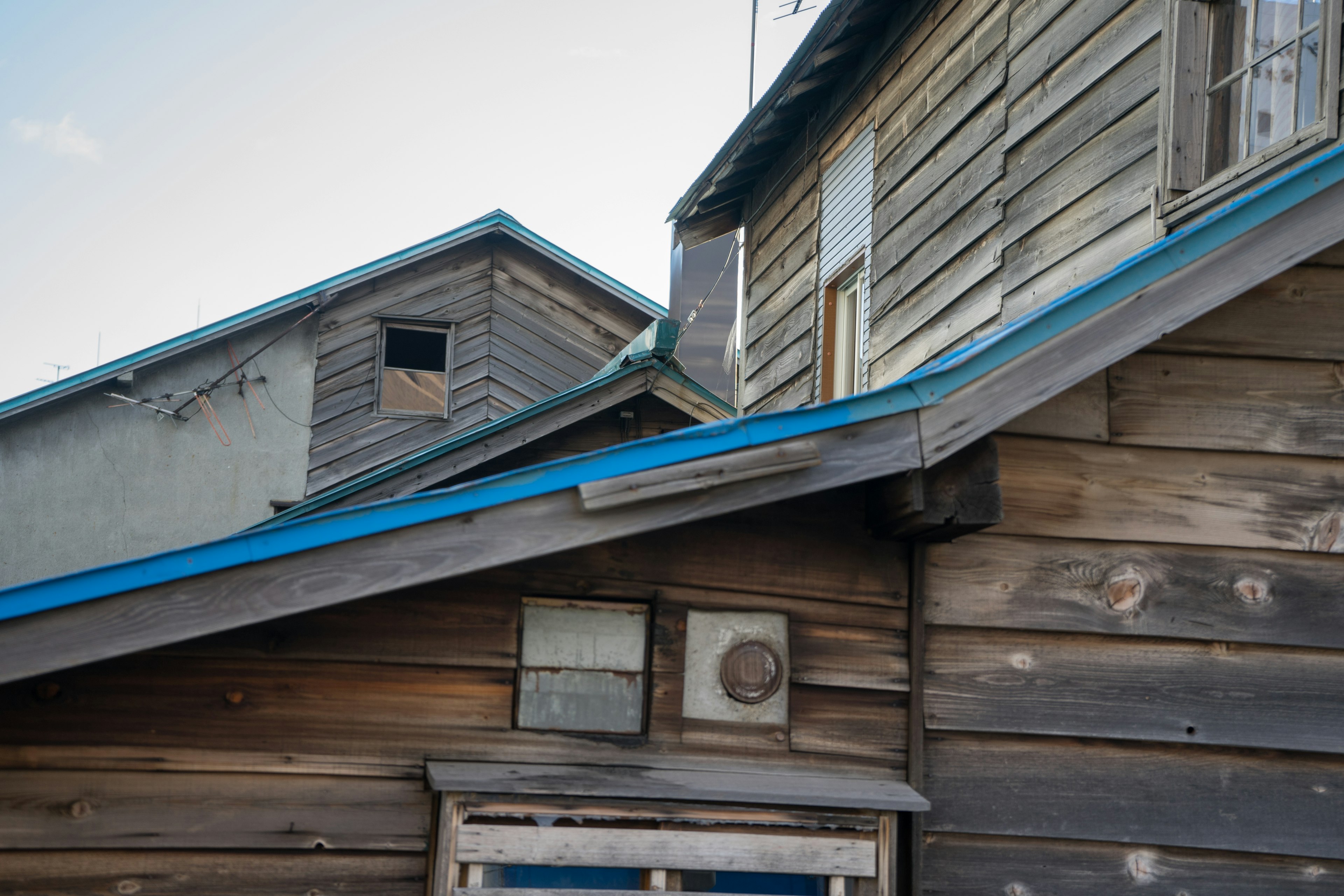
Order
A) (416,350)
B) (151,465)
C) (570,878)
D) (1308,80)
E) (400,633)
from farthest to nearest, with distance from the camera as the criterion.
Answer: (416,350), (151,465), (570,878), (1308,80), (400,633)

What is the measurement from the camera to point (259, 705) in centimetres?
356

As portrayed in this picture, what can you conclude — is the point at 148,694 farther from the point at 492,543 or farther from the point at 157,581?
the point at 492,543

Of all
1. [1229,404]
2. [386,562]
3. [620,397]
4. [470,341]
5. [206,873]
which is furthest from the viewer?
[470,341]

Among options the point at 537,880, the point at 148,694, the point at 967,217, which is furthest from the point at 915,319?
the point at 148,694

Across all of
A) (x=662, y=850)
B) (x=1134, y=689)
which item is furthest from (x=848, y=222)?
(x=662, y=850)

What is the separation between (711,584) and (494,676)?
801 millimetres

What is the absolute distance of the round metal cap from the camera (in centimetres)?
387

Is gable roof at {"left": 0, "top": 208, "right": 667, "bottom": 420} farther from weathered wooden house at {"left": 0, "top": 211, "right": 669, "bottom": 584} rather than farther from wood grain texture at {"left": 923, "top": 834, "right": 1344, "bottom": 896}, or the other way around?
wood grain texture at {"left": 923, "top": 834, "right": 1344, "bottom": 896}

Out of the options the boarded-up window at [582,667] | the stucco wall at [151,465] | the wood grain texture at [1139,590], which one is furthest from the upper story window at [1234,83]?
the stucco wall at [151,465]

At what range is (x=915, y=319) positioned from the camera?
21.4 ft

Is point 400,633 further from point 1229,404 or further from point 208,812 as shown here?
point 1229,404

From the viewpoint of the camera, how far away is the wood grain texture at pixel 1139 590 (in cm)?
392

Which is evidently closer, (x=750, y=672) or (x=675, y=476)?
(x=675, y=476)

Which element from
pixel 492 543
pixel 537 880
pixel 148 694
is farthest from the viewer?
pixel 537 880
